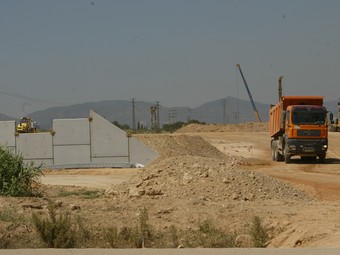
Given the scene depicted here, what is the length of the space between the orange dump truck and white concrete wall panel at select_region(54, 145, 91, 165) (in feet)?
35.4

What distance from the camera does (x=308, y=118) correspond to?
115ft

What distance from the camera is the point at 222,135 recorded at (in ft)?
217

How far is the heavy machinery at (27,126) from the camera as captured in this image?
5600cm

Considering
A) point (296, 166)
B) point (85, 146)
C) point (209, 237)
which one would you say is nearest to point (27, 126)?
point (85, 146)

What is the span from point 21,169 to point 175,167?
16.5ft

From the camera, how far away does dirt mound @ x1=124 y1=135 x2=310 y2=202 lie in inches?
723

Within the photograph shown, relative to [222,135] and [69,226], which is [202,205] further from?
[222,135]

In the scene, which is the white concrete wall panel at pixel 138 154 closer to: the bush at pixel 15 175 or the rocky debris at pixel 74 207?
the bush at pixel 15 175

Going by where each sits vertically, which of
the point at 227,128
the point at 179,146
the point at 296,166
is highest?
the point at 227,128

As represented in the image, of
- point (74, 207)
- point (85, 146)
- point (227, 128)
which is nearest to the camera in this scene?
point (74, 207)

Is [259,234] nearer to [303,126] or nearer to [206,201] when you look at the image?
[206,201]

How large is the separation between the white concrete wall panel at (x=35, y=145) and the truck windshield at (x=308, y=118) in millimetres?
12879

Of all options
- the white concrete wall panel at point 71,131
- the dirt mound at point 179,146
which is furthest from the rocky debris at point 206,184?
the dirt mound at point 179,146

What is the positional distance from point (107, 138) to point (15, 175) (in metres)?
15.1
